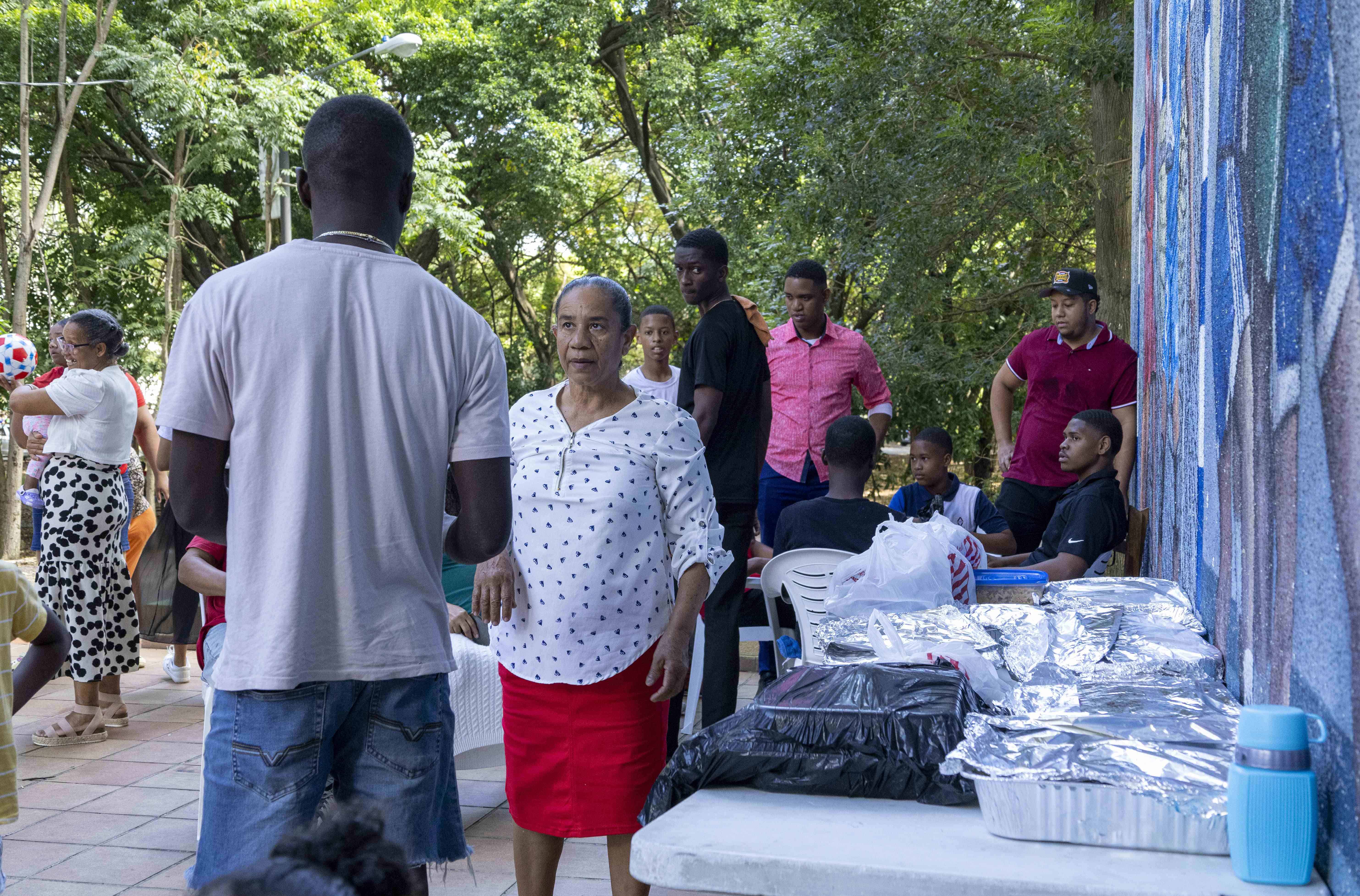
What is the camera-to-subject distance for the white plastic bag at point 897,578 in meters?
3.27

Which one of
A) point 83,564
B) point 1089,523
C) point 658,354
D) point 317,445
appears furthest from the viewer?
point 658,354

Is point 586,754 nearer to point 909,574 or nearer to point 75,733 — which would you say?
point 909,574

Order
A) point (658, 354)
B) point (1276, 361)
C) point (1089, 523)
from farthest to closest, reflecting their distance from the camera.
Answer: point (658, 354) < point (1089, 523) < point (1276, 361)

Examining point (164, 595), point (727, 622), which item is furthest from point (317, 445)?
point (164, 595)

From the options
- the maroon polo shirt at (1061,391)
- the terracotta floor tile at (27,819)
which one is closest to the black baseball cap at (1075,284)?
the maroon polo shirt at (1061,391)

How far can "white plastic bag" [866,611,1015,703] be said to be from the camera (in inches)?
92.3

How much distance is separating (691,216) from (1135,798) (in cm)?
1163

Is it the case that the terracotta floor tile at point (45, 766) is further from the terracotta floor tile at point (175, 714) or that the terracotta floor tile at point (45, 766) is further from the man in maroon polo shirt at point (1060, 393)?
the man in maroon polo shirt at point (1060, 393)

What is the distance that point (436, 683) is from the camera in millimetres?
1978

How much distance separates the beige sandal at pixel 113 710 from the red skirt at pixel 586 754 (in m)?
3.42

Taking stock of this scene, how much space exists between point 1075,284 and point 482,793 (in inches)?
132

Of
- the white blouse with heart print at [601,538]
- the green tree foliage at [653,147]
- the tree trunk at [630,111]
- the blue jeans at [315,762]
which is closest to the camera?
the blue jeans at [315,762]

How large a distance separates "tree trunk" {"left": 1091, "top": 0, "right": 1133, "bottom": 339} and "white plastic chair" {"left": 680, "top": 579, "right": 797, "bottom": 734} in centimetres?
372

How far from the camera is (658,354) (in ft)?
20.2
